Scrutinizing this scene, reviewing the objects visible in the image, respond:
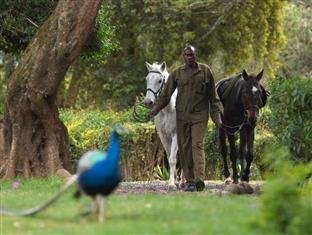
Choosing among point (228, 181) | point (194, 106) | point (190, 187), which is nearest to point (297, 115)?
point (194, 106)

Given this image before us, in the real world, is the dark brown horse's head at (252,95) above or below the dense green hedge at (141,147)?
above

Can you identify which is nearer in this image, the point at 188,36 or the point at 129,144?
the point at 129,144

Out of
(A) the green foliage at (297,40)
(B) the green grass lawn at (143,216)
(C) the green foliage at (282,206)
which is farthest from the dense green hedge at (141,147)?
(A) the green foliage at (297,40)

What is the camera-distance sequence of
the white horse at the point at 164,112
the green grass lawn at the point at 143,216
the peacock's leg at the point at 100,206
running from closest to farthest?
the green grass lawn at the point at 143,216 < the peacock's leg at the point at 100,206 < the white horse at the point at 164,112

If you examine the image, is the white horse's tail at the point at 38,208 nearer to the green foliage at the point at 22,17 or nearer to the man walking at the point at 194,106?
the man walking at the point at 194,106

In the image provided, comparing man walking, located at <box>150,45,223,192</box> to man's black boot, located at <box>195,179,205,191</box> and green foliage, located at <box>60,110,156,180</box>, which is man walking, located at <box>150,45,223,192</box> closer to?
man's black boot, located at <box>195,179,205,191</box>

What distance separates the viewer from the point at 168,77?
15352 millimetres

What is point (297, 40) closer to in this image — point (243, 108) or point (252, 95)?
point (243, 108)

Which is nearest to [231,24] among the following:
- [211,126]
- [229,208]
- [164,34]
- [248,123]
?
[164,34]

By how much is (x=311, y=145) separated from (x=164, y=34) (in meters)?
19.8

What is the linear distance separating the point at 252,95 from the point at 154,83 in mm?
1886

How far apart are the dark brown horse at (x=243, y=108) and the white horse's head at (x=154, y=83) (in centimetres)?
144

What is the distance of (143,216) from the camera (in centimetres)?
960

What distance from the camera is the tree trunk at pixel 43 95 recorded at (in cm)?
1541
